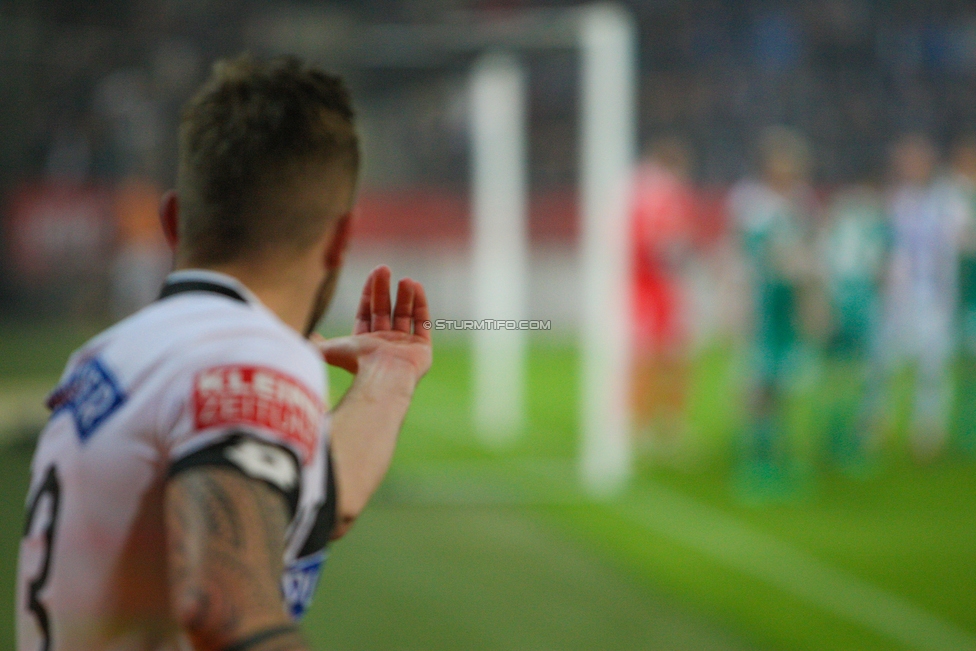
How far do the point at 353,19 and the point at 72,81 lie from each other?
18.1ft

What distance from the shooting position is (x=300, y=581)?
1467 mm

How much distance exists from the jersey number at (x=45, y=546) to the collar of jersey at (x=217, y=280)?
0.82 feet

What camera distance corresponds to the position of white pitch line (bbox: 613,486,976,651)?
196 inches

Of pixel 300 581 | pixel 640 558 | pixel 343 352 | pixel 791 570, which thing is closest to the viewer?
pixel 300 581

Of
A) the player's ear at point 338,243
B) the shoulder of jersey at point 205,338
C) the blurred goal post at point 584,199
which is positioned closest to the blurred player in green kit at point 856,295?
the blurred goal post at point 584,199

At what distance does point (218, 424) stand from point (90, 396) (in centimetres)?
21

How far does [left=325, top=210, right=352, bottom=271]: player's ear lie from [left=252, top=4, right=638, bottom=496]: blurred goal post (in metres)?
6.34

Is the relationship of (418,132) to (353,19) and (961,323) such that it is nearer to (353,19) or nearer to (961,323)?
(353,19)

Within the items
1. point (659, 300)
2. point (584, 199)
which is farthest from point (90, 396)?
point (584, 199)

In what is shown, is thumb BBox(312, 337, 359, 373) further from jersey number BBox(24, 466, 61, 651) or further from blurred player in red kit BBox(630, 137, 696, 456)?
blurred player in red kit BBox(630, 137, 696, 456)

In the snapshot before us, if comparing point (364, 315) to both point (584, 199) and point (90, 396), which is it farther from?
point (584, 199)

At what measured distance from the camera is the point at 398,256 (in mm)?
19422

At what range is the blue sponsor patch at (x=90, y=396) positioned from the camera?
49.4 inches

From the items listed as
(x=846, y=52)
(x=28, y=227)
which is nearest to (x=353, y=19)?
(x=28, y=227)
